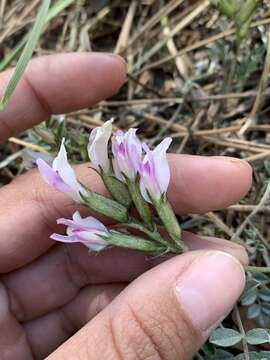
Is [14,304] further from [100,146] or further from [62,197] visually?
[100,146]

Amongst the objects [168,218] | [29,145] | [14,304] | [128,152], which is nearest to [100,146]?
[128,152]

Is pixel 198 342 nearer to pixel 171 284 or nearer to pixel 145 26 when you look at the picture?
pixel 171 284

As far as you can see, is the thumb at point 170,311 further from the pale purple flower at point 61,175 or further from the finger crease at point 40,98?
the finger crease at point 40,98

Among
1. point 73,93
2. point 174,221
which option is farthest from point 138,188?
point 73,93

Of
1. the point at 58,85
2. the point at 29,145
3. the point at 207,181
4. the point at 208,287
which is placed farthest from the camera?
the point at 29,145

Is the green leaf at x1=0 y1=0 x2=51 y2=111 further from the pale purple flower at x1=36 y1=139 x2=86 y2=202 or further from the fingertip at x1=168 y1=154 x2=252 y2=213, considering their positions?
the fingertip at x1=168 y1=154 x2=252 y2=213

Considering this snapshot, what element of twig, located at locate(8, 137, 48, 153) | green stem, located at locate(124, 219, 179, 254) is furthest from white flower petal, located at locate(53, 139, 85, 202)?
twig, located at locate(8, 137, 48, 153)

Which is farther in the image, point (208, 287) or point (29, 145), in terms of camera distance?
point (29, 145)
